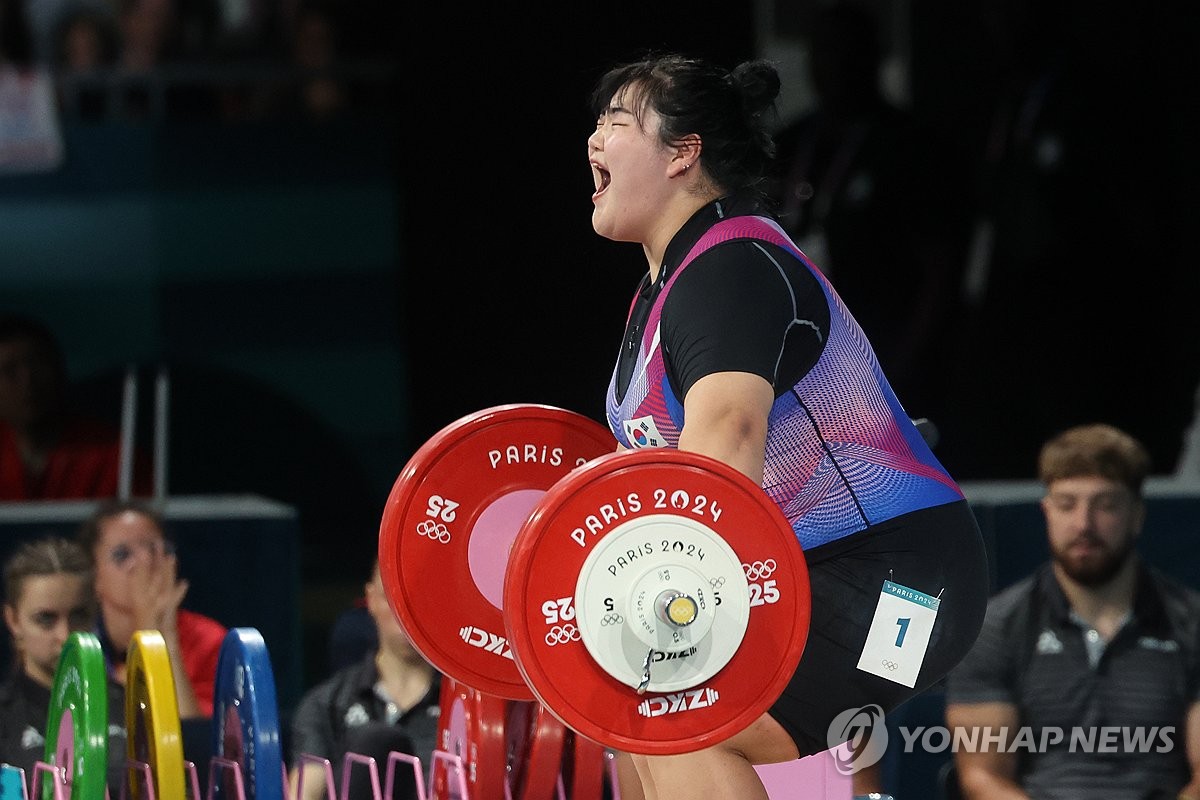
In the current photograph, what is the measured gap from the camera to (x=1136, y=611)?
4340 mm

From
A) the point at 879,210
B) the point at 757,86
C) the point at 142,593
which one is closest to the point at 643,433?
the point at 757,86

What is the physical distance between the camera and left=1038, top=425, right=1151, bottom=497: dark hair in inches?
174

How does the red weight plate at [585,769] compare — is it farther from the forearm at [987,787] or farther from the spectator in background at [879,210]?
the spectator in background at [879,210]

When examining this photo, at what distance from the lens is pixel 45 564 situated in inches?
175

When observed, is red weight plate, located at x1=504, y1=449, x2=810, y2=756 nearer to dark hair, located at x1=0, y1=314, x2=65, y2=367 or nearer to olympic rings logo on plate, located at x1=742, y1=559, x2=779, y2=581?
olympic rings logo on plate, located at x1=742, y1=559, x2=779, y2=581

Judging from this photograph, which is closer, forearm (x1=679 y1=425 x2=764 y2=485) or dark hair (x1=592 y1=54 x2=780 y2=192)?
forearm (x1=679 y1=425 x2=764 y2=485)

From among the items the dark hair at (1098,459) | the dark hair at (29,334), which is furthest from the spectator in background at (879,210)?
the dark hair at (29,334)

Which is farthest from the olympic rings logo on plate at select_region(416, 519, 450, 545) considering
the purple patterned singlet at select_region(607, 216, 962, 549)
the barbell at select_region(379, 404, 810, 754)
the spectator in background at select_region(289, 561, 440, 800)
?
the spectator in background at select_region(289, 561, 440, 800)

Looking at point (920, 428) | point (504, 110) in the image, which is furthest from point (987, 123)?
point (920, 428)

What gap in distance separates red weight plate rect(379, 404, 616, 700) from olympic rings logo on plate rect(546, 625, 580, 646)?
2.15 ft

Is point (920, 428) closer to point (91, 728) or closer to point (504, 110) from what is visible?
point (91, 728)

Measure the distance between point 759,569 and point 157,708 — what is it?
0.98m

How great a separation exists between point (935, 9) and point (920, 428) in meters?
4.31

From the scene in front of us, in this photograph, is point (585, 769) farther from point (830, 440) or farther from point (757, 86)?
point (757, 86)
